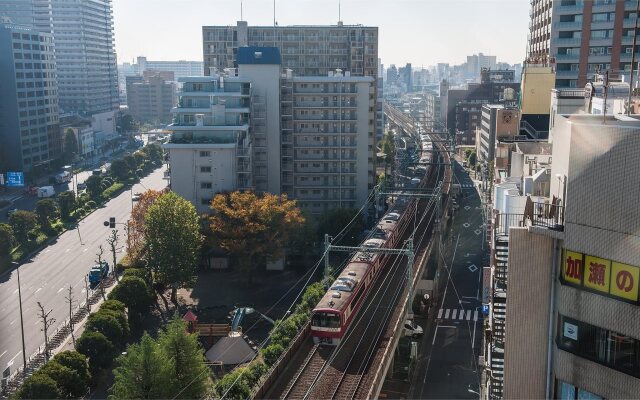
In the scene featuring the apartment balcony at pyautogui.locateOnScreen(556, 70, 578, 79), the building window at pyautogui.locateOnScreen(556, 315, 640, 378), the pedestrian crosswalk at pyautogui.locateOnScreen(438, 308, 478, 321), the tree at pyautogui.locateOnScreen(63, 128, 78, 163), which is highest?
the apartment balcony at pyautogui.locateOnScreen(556, 70, 578, 79)

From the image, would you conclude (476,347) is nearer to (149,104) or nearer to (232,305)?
(232,305)

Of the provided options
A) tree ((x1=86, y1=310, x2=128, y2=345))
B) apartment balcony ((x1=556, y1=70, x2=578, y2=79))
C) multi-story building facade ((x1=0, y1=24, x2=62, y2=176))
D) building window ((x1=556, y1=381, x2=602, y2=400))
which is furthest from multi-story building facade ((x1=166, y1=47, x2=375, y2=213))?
building window ((x1=556, y1=381, x2=602, y2=400))

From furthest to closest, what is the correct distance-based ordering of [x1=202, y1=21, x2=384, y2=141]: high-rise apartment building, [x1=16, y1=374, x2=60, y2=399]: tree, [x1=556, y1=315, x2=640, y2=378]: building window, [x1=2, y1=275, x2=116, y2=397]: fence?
[x1=202, y1=21, x2=384, y2=141]: high-rise apartment building → [x1=2, y1=275, x2=116, y2=397]: fence → [x1=16, y1=374, x2=60, y2=399]: tree → [x1=556, y1=315, x2=640, y2=378]: building window

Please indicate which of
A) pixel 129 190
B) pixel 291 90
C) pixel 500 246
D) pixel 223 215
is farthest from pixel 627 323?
pixel 129 190

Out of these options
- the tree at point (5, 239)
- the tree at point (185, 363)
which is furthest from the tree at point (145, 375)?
the tree at point (5, 239)

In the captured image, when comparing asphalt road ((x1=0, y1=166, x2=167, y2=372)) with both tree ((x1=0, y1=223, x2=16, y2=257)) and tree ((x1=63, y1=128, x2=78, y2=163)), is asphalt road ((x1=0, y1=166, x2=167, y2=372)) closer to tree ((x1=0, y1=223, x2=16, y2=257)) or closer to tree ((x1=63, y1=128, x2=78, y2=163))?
tree ((x1=0, y1=223, x2=16, y2=257))

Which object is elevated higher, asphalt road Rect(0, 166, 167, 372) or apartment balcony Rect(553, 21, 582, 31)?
apartment balcony Rect(553, 21, 582, 31)
